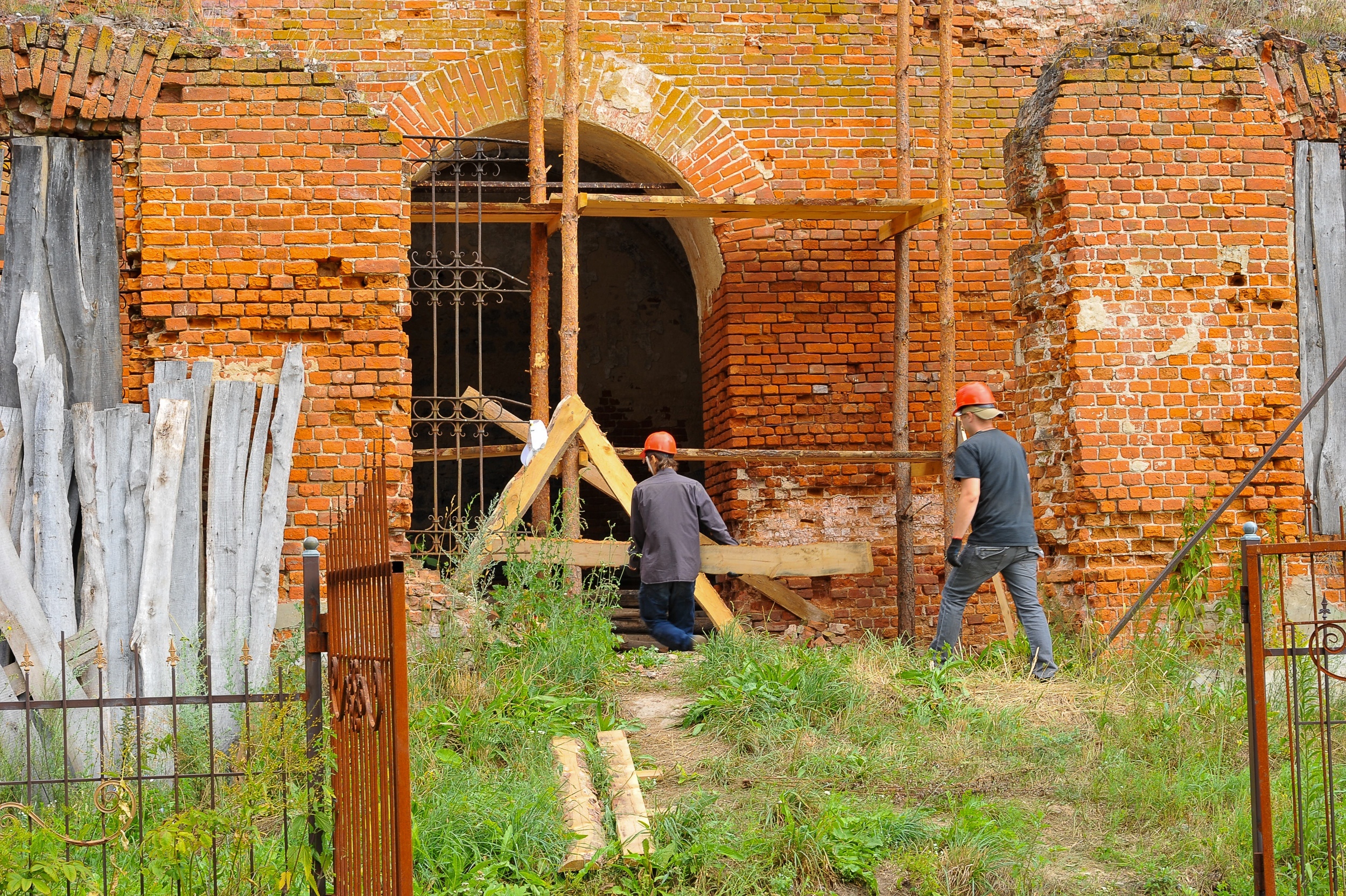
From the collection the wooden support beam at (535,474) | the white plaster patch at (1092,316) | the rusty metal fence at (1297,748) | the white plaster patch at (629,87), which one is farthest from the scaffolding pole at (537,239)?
the rusty metal fence at (1297,748)

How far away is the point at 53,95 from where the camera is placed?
20.8ft

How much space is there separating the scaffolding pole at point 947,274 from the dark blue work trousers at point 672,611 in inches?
84.8

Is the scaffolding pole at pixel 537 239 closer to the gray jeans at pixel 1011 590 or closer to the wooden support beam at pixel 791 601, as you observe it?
the wooden support beam at pixel 791 601

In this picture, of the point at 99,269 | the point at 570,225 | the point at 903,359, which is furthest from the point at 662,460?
the point at 99,269

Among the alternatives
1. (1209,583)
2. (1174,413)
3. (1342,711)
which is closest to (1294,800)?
(1342,711)

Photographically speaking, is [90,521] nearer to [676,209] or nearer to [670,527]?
[670,527]

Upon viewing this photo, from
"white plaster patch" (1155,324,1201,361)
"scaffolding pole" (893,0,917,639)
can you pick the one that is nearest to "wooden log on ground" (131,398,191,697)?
"scaffolding pole" (893,0,917,639)

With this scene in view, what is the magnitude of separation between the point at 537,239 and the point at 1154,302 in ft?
13.2

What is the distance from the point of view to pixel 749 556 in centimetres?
741

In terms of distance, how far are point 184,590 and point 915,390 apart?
5210mm

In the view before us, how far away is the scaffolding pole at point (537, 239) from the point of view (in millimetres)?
8031

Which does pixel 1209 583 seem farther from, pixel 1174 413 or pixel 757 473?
pixel 757 473

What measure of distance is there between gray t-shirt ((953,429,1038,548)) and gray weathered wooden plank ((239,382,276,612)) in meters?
3.53

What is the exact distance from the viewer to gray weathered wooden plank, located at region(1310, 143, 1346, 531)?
7414 mm
